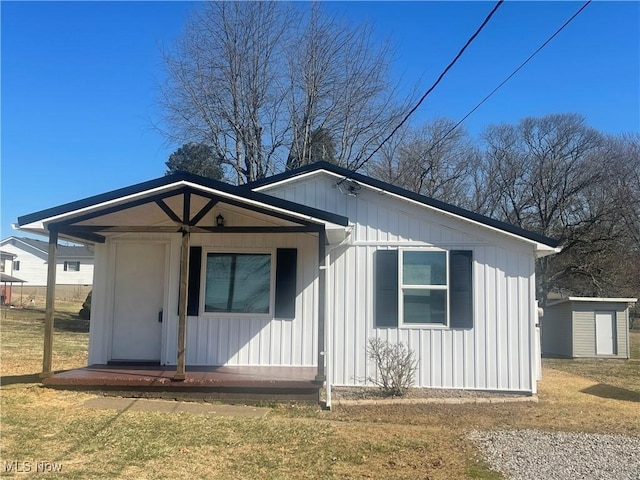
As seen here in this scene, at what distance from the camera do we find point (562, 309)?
18.0 metres

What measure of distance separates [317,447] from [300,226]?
11.1ft

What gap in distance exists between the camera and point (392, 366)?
8.59 m

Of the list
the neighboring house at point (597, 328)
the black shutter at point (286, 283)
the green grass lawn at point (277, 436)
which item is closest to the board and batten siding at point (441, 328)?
the black shutter at point (286, 283)

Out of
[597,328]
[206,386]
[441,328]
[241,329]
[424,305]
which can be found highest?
[424,305]

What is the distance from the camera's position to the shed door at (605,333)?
17047 mm

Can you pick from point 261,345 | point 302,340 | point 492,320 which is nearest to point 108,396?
point 261,345

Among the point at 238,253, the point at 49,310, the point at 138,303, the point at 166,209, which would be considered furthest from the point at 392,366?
the point at 49,310

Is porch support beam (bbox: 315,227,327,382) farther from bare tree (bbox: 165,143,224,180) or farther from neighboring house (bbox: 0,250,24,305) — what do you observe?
neighboring house (bbox: 0,250,24,305)

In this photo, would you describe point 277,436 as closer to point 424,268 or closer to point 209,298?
point 209,298

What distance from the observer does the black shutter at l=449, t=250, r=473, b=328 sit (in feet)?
29.3

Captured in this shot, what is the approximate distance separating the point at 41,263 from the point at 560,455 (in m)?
51.8

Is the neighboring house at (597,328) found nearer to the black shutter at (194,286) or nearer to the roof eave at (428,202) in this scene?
the roof eave at (428,202)

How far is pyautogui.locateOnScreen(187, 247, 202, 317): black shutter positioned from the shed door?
13.1 m

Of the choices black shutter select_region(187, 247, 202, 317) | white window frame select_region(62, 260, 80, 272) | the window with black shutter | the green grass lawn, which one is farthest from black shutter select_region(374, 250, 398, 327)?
white window frame select_region(62, 260, 80, 272)
